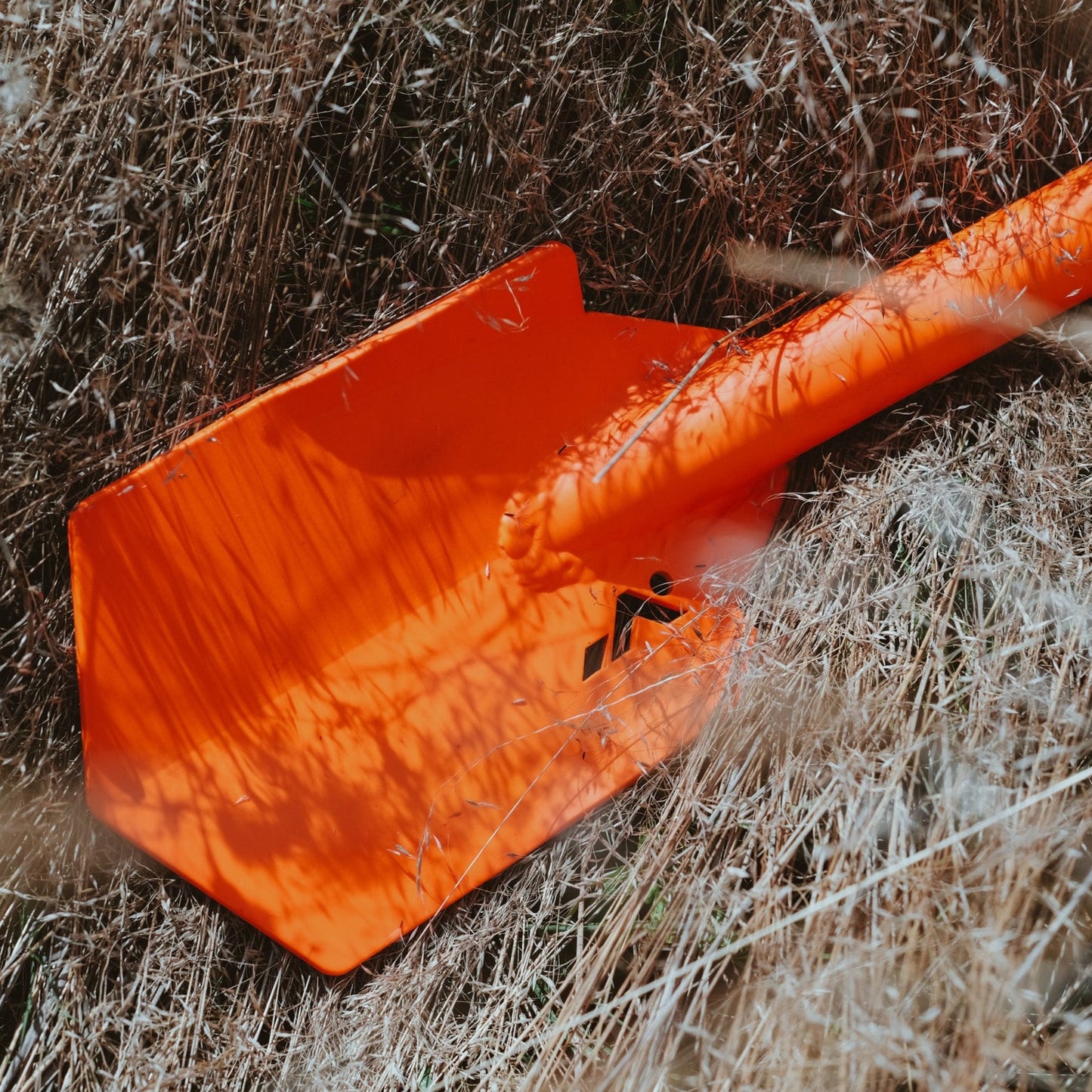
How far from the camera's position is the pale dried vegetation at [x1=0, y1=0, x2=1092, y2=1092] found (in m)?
1.08

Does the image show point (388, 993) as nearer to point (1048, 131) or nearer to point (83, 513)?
point (83, 513)

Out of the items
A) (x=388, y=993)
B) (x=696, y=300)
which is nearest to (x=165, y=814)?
(x=388, y=993)

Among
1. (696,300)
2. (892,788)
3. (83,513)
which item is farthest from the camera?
(696,300)

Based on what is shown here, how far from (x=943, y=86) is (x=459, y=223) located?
647 millimetres

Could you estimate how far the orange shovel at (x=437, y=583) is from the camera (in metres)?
1.14

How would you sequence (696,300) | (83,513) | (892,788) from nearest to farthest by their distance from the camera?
(892,788)
(83,513)
(696,300)

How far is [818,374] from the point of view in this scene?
1110mm

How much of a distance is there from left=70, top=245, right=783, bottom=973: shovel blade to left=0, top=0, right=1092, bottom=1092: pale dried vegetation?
67 millimetres

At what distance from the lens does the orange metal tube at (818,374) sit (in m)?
1.09

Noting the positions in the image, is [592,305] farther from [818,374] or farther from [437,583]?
[437,583]

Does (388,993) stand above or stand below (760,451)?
below

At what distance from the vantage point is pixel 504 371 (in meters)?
1.19

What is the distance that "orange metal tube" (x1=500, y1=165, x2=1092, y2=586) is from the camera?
109 centimetres

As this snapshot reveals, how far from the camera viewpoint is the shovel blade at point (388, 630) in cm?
115
